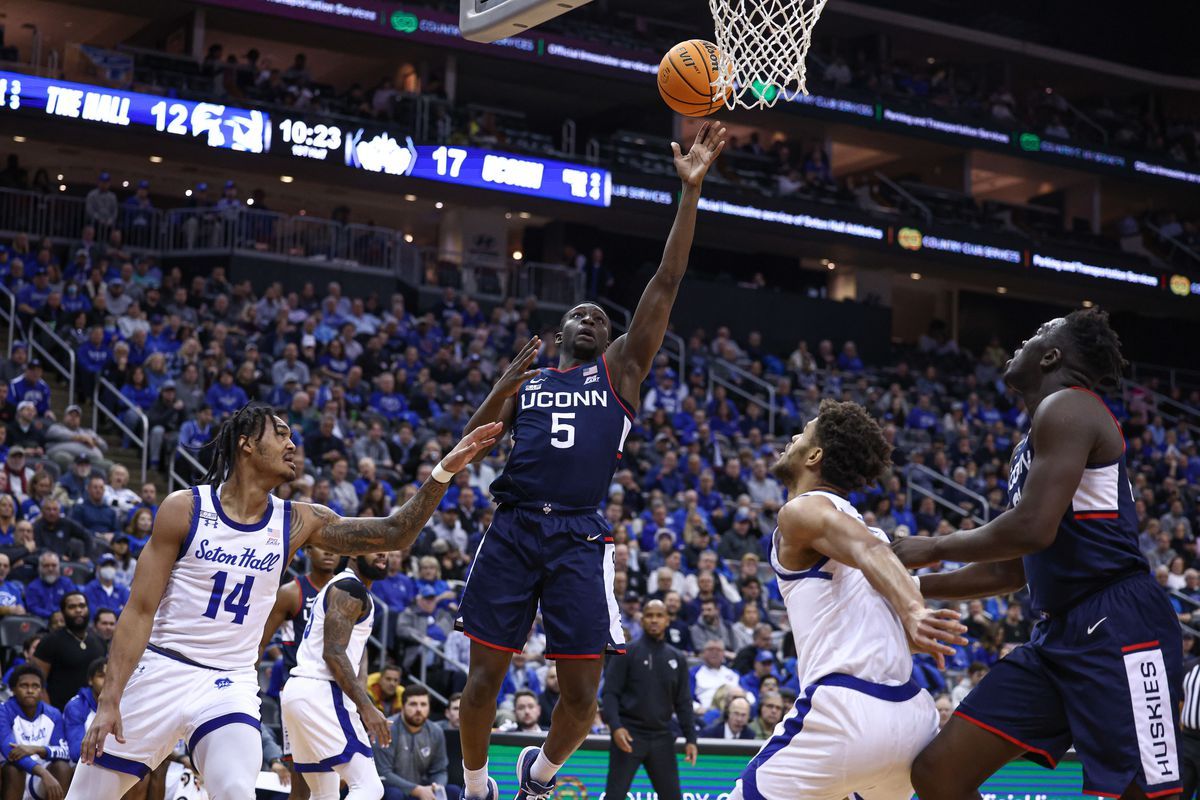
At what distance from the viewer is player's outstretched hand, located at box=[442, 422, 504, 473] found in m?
6.02

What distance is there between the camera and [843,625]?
476cm

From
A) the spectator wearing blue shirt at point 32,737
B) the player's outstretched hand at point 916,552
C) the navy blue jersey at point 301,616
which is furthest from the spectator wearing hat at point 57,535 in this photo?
the player's outstretched hand at point 916,552

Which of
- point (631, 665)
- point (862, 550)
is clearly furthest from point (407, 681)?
point (862, 550)

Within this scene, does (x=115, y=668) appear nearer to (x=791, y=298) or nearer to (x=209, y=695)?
(x=209, y=695)

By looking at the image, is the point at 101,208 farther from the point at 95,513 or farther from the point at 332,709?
the point at 332,709

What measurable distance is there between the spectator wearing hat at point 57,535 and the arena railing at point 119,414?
2.56 metres

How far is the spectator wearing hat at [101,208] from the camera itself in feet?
75.9

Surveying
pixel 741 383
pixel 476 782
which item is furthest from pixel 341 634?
pixel 741 383

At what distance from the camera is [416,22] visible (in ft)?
89.5

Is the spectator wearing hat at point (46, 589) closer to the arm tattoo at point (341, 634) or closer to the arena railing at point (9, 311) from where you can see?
the arm tattoo at point (341, 634)

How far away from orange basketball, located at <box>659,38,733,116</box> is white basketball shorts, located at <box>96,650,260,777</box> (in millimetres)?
3971

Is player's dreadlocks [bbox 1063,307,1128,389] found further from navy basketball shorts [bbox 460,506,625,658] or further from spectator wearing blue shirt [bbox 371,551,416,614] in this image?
spectator wearing blue shirt [bbox 371,551,416,614]

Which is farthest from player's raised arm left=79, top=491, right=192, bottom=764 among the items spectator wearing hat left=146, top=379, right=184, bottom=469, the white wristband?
spectator wearing hat left=146, top=379, right=184, bottom=469

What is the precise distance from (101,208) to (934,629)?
70.2 feet
